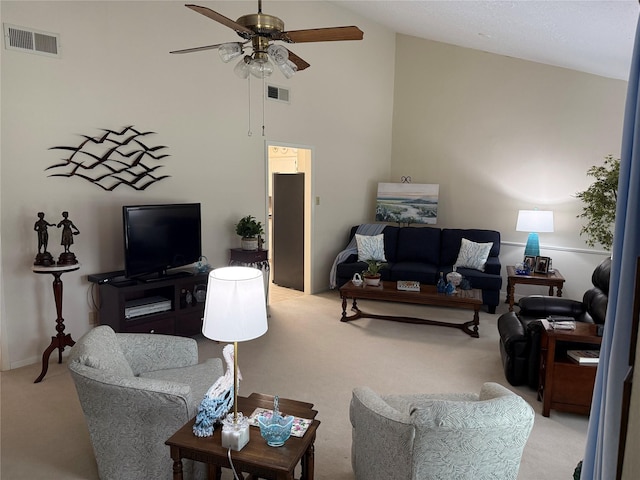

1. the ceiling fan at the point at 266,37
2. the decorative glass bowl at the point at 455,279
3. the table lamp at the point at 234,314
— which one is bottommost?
the decorative glass bowl at the point at 455,279

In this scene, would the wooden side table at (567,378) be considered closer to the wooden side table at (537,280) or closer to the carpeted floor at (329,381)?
the carpeted floor at (329,381)

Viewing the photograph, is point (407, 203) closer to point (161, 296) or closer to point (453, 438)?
point (161, 296)

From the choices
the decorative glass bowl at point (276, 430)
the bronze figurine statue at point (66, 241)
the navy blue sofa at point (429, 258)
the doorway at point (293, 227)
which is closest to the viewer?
the decorative glass bowl at point (276, 430)

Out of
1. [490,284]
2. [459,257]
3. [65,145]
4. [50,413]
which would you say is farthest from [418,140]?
[50,413]

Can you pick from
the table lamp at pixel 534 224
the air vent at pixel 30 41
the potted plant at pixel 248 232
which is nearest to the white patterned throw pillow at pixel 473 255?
the table lamp at pixel 534 224

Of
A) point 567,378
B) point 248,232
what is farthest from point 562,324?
point 248,232

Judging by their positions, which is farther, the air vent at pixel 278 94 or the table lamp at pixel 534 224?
the table lamp at pixel 534 224

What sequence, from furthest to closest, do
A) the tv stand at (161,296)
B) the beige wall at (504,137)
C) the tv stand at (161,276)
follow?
the beige wall at (504,137) < the tv stand at (161,276) < the tv stand at (161,296)

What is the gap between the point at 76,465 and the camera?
2.58m

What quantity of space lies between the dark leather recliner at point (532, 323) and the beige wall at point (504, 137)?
86.2 inches

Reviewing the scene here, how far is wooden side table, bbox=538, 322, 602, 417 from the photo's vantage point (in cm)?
309

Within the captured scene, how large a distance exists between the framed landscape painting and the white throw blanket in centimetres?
26

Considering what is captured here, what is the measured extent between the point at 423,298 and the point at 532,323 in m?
1.54

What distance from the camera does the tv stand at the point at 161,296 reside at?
13.0ft
